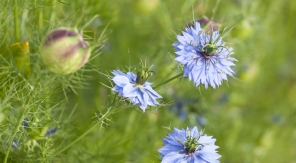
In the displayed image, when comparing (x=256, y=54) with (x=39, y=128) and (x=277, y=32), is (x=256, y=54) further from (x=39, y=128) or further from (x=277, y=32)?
(x=39, y=128)

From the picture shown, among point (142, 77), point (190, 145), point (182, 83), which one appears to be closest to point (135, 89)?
point (142, 77)

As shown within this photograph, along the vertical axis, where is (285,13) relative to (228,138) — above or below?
above

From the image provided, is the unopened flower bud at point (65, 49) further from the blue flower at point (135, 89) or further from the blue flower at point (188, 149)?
the blue flower at point (188, 149)

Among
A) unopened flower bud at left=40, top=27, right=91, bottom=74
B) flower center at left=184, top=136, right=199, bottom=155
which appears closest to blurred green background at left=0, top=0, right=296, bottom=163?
unopened flower bud at left=40, top=27, right=91, bottom=74

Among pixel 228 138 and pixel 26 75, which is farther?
pixel 228 138

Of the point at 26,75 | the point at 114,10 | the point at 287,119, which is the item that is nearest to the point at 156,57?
the point at 114,10

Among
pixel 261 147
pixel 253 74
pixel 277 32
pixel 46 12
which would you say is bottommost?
pixel 46 12

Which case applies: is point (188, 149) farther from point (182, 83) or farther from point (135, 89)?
point (182, 83)

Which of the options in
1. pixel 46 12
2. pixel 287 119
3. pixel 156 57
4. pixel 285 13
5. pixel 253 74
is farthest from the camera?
pixel 285 13
